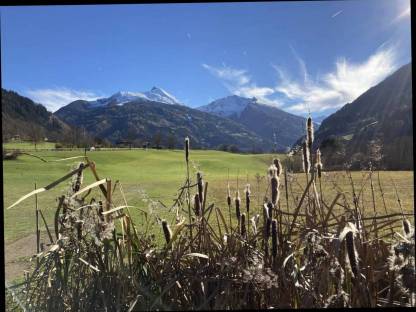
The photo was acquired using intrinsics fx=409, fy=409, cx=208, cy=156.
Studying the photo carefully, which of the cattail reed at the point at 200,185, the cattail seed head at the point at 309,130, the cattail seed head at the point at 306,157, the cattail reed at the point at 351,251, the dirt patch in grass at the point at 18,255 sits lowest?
the dirt patch in grass at the point at 18,255

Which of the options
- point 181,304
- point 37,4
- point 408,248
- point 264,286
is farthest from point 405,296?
point 37,4

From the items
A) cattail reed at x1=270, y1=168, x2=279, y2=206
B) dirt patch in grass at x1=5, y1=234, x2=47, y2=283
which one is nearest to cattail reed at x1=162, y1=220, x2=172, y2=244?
cattail reed at x1=270, y1=168, x2=279, y2=206

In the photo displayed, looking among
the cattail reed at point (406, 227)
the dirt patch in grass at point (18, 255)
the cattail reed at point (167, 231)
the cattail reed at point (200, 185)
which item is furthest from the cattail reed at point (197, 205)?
the dirt patch in grass at point (18, 255)

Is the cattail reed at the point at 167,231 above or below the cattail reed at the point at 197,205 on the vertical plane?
below

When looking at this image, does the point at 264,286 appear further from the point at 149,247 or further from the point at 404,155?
the point at 404,155

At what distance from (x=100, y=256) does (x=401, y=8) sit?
5.20 ft

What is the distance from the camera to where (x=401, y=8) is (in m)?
1.73

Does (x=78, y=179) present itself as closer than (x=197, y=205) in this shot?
Yes

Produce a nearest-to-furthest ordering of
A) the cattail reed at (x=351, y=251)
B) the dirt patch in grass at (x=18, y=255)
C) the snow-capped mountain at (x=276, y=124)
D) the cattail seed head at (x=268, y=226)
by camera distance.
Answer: the cattail reed at (x=351, y=251) < the cattail seed head at (x=268, y=226) < the snow-capped mountain at (x=276, y=124) < the dirt patch in grass at (x=18, y=255)

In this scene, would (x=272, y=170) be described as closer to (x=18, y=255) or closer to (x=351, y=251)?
(x=351, y=251)

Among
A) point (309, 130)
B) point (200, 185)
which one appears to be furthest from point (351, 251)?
point (200, 185)

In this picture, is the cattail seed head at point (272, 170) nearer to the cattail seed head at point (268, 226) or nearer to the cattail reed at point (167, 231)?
the cattail seed head at point (268, 226)

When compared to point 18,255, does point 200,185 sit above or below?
above

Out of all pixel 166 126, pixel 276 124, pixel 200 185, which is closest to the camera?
pixel 200 185
